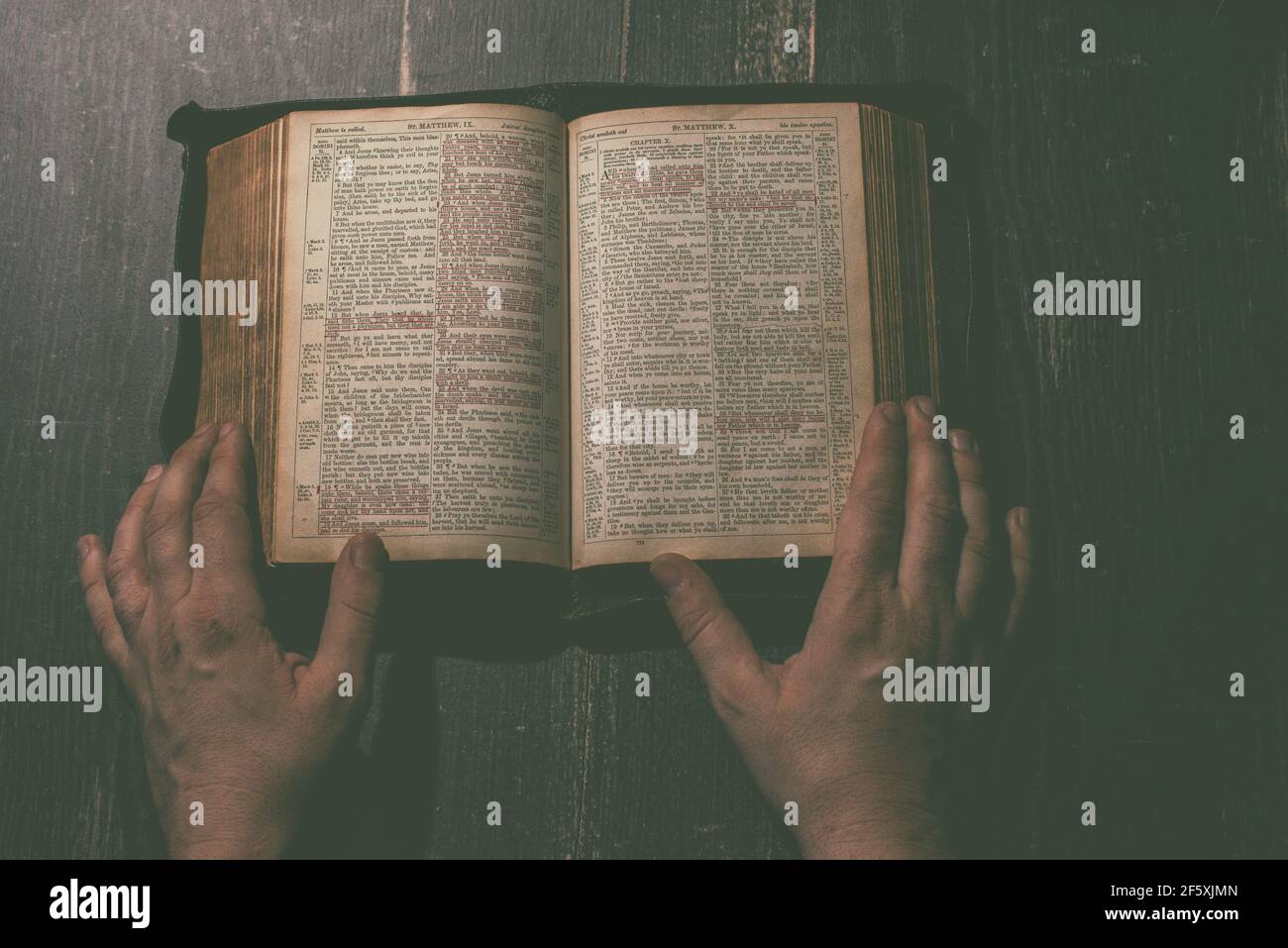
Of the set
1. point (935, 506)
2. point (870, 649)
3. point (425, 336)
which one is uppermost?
point (425, 336)

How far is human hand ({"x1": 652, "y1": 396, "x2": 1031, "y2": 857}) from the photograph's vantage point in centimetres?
65

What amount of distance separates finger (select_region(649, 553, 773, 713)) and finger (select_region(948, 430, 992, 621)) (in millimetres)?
163

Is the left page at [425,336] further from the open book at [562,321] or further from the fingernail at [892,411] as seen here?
the fingernail at [892,411]

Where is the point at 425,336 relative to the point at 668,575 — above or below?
above

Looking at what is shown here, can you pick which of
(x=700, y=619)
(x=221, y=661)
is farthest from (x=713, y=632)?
(x=221, y=661)

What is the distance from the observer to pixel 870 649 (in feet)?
2.20

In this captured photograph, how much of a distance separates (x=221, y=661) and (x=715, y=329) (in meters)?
0.44

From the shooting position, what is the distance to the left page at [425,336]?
2.26 feet

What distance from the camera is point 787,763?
2.19 feet

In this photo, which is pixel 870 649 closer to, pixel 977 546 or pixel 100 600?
pixel 977 546

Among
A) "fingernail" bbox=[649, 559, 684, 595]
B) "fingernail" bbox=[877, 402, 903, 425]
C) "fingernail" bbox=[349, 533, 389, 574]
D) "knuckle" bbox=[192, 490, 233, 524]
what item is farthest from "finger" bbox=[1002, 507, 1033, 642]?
"knuckle" bbox=[192, 490, 233, 524]

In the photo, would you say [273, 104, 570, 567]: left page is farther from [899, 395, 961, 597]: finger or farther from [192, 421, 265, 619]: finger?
[899, 395, 961, 597]: finger
